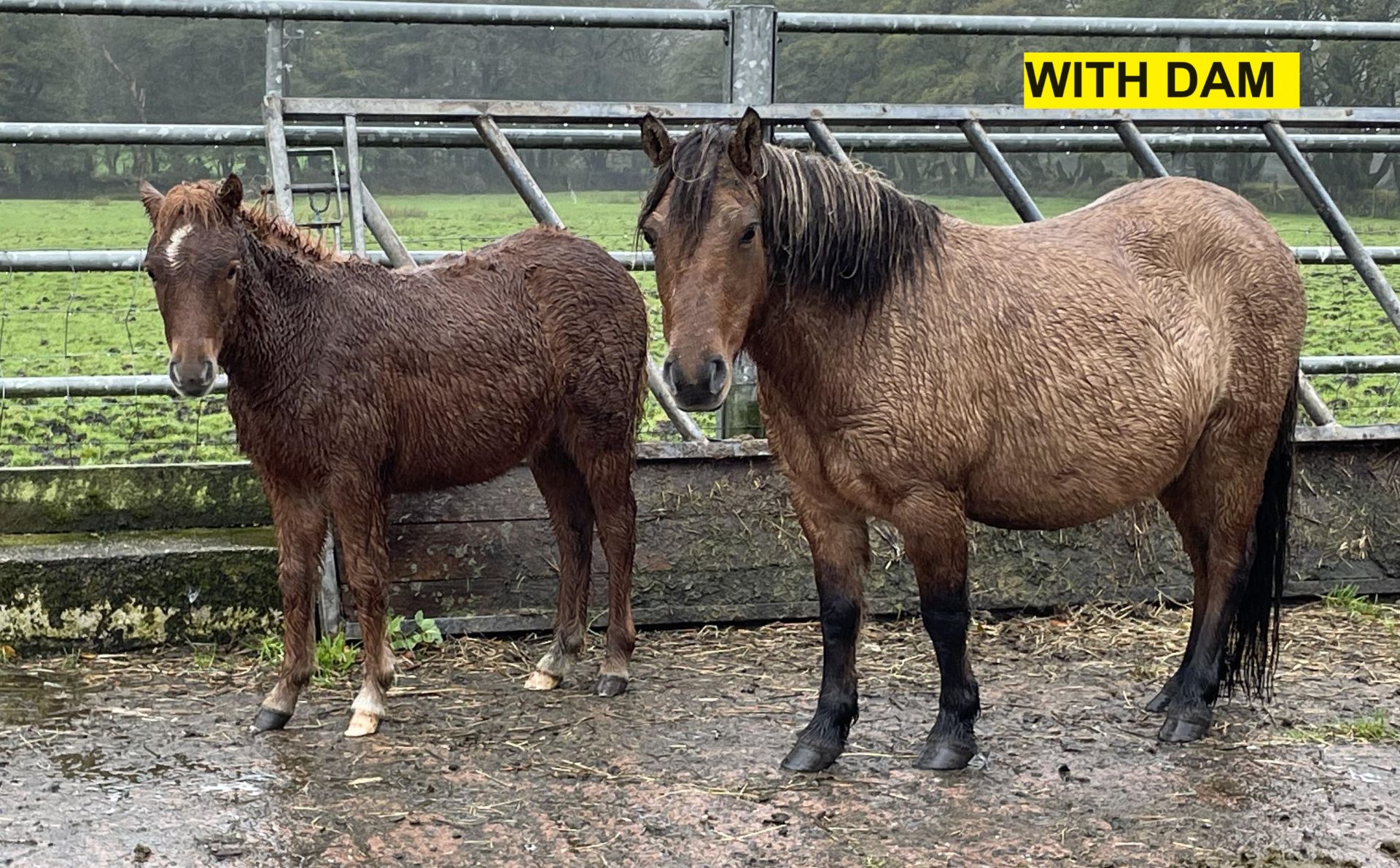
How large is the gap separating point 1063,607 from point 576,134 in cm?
297

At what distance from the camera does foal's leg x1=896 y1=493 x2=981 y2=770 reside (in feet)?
13.1

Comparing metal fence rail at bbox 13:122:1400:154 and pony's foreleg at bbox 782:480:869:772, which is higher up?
metal fence rail at bbox 13:122:1400:154

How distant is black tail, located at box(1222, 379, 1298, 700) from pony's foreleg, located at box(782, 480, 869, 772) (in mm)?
1397

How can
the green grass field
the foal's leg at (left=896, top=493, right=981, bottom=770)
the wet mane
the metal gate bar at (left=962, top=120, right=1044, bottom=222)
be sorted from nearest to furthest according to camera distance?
the foal's leg at (left=896, top=493, right=981, bottom=770) → the wet mane → the metal gate bar at (left=962, top=120, right=1044, bottom=222) → the green grass field

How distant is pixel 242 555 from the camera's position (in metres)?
5.32

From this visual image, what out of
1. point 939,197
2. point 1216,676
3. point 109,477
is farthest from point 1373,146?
point 109,477

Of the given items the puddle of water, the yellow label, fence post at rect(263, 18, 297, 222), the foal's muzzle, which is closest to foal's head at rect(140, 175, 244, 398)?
fence post at rect(263, 18, 297, 222)

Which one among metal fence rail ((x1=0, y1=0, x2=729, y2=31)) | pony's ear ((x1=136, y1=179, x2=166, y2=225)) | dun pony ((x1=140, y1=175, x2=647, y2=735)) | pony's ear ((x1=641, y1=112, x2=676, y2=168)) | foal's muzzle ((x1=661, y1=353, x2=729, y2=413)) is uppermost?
metal fence rail ((x1=0, y1=0, x2=729, y2=31))

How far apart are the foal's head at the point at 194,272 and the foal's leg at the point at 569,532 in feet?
4.32

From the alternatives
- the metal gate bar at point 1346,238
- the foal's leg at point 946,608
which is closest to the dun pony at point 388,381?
the foal's leg at point 946,608

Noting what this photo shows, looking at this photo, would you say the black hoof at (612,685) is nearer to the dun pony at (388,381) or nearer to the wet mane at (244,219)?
the dun pony at (388,381)

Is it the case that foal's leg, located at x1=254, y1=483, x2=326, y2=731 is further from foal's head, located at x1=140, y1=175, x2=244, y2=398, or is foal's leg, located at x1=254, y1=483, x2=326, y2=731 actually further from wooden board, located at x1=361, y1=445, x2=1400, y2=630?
wooden board, located at x1=361, y1=445, x2=1400, y2=630

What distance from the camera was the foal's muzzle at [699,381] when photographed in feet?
11.8

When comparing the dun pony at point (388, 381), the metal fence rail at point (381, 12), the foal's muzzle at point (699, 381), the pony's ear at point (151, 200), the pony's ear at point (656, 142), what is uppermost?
the metal fence rail at point (381, 12)
